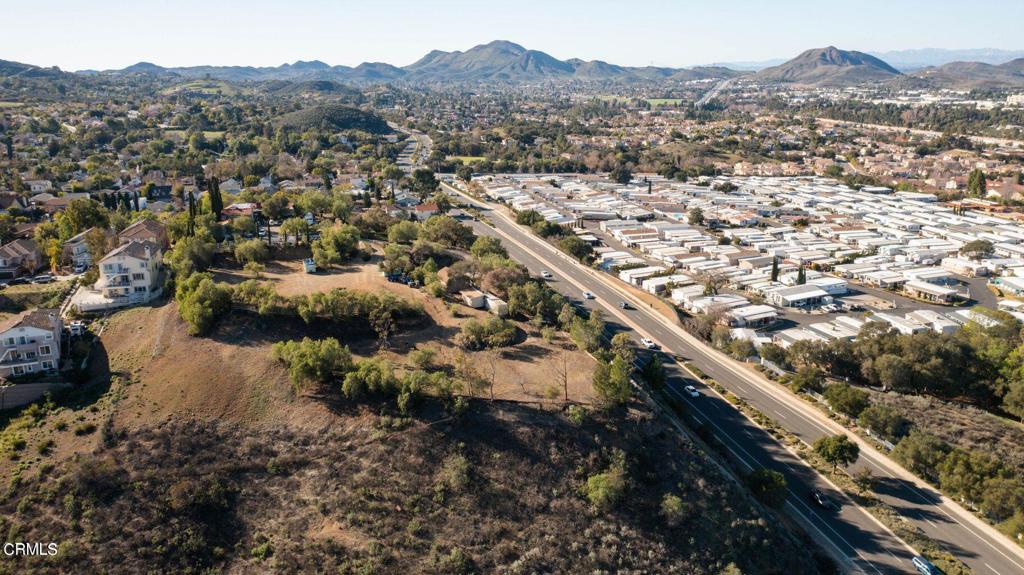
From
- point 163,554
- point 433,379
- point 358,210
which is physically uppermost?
point 358,210

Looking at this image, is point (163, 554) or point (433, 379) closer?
point (163, 554)

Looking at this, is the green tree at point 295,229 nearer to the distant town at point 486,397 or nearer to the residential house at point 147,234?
the distant town at point 486,397

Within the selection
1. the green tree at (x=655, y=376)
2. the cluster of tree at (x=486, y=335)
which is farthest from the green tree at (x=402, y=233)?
the green tree at (x=655, y=376)

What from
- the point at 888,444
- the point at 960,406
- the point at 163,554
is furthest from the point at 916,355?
the point at 163,554

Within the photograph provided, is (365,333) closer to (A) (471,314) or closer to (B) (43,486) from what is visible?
(A) (471,314)

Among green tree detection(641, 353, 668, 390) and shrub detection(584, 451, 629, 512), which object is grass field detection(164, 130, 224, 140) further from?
shrub detection(584, 451, 629, 512)

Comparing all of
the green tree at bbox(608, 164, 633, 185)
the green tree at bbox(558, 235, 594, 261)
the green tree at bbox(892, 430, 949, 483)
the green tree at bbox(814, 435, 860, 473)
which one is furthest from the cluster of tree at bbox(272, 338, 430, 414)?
the green tree at bbox(608, 164, 633, 185)

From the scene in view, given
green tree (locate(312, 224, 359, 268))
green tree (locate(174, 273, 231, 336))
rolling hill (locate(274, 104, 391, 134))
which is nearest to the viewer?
green tree (locate(174, 273, 231, 336))
